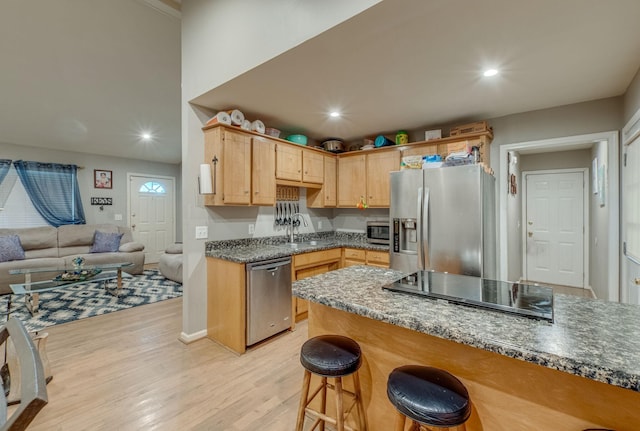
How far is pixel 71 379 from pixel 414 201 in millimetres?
3414

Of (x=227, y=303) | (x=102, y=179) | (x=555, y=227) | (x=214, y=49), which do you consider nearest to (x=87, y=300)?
(x=227, y=303)

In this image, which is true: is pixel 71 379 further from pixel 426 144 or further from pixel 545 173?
pixel 545 173

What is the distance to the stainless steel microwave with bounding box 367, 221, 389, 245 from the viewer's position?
3.70 m

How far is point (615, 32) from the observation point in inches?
68.6

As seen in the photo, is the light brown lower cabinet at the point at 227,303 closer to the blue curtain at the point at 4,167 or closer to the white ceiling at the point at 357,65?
the white ceiling at the point at 357,65

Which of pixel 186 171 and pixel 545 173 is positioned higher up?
pixel 545 173

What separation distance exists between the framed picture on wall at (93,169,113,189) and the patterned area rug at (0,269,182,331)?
2413 millimetres

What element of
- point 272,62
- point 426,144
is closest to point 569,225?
point 426,144

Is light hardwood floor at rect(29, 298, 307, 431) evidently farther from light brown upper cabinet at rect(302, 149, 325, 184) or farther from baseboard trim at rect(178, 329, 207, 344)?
light brown upper cabinet at rect(302, 149, 325, 184)

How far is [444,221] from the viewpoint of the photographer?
112 inches

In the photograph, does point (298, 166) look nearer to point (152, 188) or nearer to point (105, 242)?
point (105, 242)

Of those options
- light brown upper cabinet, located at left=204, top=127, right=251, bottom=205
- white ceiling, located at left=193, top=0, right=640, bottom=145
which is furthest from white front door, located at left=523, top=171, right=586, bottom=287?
light brown upper cabinet, located at left=204, top=127, right=251, bottom=205

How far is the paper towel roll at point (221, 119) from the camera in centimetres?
283

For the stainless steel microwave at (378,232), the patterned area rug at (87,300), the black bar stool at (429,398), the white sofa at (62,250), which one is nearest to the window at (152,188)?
the white sofa at (62,250)
